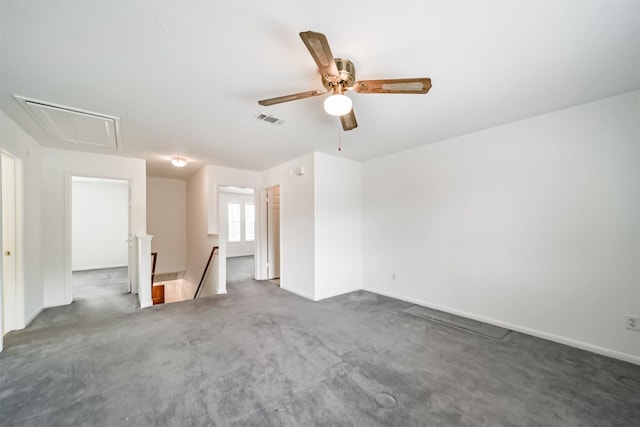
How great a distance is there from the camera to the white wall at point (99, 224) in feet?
22.3

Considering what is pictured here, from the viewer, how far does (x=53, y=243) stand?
152 inches

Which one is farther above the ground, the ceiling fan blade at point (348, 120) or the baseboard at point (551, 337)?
the ceiling fan blade at point (348, 120)

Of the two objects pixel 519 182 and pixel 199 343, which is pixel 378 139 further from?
pixel 199 343

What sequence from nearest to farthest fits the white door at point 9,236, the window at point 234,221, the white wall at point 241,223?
the white door at point 9,236 → the white wall at point 241,223 → the window at point 234,221

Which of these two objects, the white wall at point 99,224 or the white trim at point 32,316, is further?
the white wall at point 99,224

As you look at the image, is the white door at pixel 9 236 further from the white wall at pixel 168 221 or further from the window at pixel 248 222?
the window at pixel 248 222

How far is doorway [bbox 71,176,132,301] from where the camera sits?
22.1 feet

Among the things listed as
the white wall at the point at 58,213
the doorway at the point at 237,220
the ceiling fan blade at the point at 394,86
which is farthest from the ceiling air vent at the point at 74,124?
the doorway at the point at 237,220

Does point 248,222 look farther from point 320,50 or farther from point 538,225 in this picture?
point 320,50

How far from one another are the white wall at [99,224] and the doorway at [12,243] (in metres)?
3.87

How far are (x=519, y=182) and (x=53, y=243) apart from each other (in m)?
6.64

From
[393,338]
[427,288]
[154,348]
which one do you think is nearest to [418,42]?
[393,338]

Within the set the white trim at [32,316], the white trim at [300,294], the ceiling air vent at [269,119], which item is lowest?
the white trim at [300,294]

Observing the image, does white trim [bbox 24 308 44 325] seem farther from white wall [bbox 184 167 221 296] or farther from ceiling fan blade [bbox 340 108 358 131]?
ceiling fan blade [bbox 340 108 358 131]
